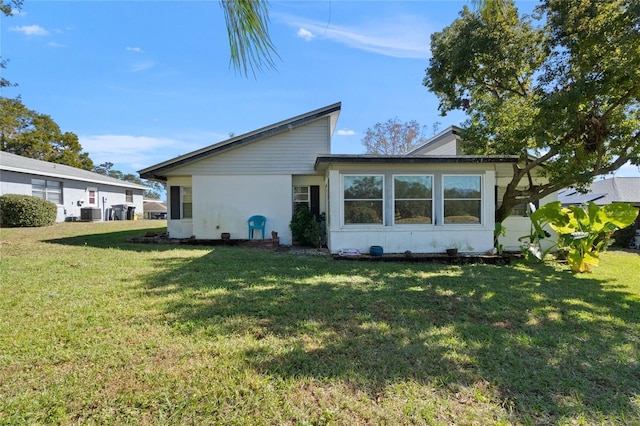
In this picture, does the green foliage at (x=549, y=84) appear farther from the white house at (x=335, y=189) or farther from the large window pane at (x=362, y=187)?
the large window pane at (x=362, y=187)

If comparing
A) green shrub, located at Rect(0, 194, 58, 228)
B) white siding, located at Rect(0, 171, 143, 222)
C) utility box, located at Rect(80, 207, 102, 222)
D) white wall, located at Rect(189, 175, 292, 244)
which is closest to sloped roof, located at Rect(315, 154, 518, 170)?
white wall, located at Rect(189, 175, 292, 244)

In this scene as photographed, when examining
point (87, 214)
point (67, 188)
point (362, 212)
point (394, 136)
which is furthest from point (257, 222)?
point (394, 136)

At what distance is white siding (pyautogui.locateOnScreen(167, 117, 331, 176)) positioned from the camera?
11.9m

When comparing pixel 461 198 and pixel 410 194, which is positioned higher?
pixel 410 194

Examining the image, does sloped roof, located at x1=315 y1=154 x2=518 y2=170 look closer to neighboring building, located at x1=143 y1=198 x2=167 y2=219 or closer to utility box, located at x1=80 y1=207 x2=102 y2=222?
utility box, located at x1=80 y1=207 x2=102 y2=222

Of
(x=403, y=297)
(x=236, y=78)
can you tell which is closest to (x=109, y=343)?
(x=236, y=78)

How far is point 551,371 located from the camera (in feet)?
9.71

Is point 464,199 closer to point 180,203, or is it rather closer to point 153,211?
point 180,203

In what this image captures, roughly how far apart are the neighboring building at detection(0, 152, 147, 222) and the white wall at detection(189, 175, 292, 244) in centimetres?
1254

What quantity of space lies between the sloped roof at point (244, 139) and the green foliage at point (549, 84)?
426 centimetres

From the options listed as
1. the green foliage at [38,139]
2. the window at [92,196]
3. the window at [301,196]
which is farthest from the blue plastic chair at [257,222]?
the green foliage at [38,139]

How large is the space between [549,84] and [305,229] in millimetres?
8352

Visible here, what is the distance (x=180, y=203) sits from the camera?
41.4ft

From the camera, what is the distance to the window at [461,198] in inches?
360
